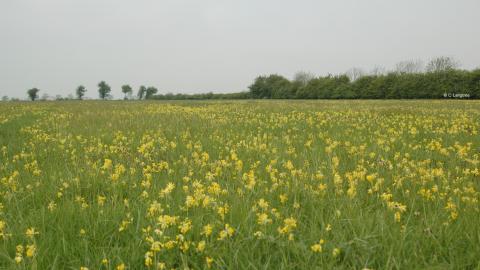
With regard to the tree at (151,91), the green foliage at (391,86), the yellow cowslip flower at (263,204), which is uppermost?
the tree at (151,91)

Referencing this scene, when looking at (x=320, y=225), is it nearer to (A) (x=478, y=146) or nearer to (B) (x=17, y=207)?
(B) (x=17, y=207)

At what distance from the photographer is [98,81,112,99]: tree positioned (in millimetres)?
145875

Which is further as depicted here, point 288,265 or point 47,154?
point 47,154

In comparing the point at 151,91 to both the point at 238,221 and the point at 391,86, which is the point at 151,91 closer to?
the point at 391,86

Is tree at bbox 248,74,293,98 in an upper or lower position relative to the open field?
upper

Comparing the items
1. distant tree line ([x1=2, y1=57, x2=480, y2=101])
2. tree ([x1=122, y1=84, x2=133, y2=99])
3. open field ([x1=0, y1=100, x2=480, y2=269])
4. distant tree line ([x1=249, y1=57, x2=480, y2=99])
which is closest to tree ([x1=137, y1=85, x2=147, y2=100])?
tree ([x1=122, y1=84, x2=133, y2=99])

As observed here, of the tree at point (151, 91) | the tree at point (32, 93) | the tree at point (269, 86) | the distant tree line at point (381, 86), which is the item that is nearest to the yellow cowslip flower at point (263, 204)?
the distant tree line at point (381, 86)

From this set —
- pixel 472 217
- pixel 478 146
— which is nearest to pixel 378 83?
pixel 478 146

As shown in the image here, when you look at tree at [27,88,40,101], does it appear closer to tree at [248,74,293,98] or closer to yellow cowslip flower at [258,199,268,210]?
tree at [248,74,293,98]

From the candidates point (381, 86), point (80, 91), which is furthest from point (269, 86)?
point (80, 91)

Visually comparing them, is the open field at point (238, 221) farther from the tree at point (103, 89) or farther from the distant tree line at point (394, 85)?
the tree at point (103, 89)

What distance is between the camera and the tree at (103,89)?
479 feet

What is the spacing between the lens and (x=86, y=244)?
7.72 ft

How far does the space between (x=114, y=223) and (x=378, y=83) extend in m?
62.5
